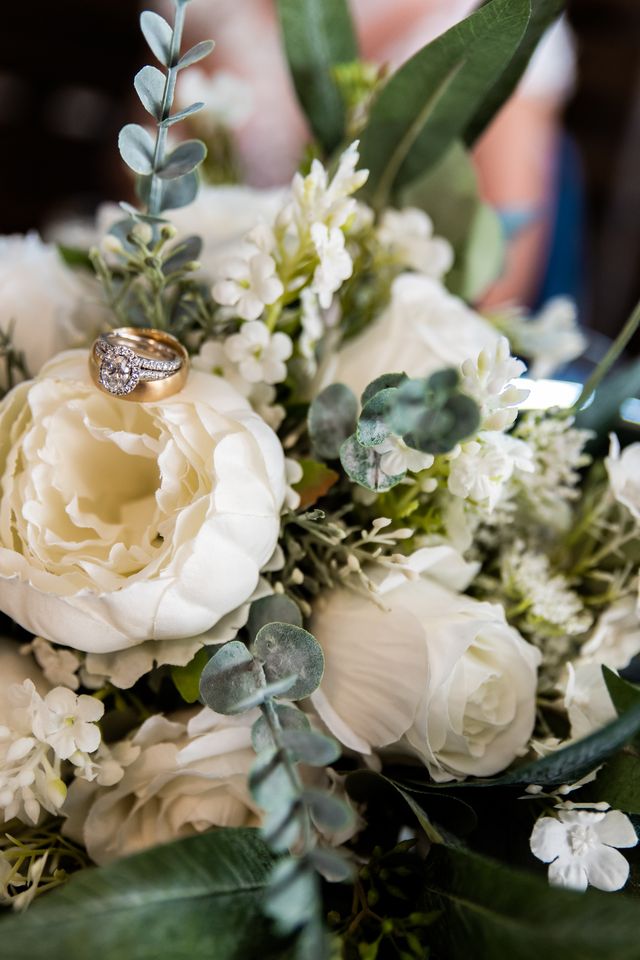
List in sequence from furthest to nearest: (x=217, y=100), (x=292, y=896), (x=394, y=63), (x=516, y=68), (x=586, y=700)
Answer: (x=394, y=63) < (x=217, y=100) < (x=516, y=68) < (x=586, y=700) < (x=292, y=896)

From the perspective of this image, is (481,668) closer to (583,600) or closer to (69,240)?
(583,600)

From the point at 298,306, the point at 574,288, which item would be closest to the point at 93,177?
the point at 574,288

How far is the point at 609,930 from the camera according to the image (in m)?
0.25

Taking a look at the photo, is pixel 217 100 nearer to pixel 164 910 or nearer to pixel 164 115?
pixel 164 115

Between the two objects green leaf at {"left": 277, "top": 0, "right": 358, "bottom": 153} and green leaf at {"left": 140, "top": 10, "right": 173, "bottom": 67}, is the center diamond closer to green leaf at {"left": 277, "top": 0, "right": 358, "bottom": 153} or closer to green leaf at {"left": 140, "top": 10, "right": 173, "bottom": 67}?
green leaf at {"left": 140, "top": 10, "right": 173, "bottom": 67}

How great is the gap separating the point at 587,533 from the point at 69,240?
1.59 ft

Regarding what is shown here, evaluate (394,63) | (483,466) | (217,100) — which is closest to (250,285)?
(483,466)

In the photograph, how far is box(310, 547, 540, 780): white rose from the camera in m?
0.34

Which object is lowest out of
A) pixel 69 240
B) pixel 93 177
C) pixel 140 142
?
pixel 93 177

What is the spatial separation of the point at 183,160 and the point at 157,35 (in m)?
0.05

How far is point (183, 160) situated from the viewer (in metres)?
0.37

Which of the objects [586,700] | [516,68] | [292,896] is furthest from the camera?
[516,68]

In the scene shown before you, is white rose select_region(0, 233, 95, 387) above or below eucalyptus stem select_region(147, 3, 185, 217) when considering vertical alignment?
below

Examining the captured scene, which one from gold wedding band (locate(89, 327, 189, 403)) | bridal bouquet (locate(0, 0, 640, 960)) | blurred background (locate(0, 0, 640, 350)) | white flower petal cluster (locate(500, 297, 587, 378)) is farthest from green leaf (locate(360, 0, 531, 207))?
blurred background (locate(0, 0, 640, 350))
